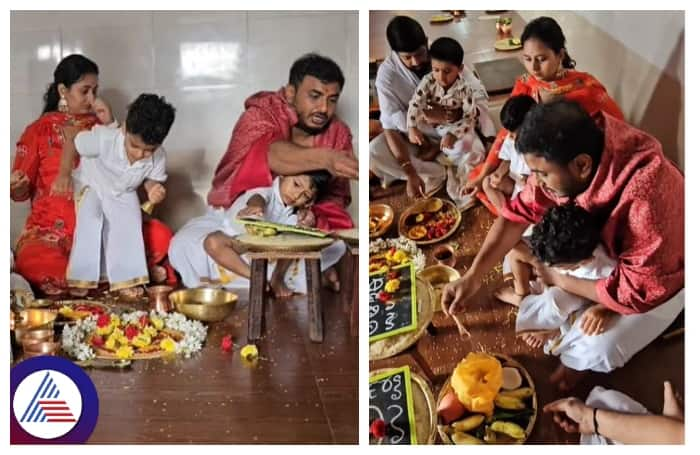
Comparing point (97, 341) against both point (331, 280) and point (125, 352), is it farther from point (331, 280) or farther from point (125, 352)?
point (331, 280)

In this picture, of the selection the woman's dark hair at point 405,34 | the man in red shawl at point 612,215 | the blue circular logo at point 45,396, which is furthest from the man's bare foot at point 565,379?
the blue circular logo at point 45,396

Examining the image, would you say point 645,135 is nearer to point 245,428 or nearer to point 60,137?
point 245,428

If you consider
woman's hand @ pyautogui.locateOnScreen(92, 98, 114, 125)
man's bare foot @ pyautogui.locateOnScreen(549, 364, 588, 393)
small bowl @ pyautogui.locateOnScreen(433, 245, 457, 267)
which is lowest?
man's bare foot @ pyautogui.locateOnScreen(549, 364, 588, 393)

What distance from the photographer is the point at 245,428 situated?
1915mm

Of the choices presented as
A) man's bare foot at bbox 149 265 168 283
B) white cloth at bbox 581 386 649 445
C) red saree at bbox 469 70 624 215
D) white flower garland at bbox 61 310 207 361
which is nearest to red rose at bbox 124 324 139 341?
white flower garland at bbox 61 310 207 361

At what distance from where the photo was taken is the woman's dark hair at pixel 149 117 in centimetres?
201

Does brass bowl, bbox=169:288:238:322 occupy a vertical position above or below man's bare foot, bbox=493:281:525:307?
below

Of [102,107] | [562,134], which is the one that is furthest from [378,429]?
[102,107]

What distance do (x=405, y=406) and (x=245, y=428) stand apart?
1.15 ft

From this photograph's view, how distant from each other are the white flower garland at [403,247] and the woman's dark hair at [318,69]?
14.7 inches

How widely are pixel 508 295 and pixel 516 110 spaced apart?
0.41 metres

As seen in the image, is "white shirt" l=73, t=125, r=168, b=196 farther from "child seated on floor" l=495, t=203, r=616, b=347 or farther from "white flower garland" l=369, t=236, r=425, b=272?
"child seated on floor" l=495, t=203, r=616, b=347

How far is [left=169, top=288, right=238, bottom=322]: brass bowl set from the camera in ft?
6.59

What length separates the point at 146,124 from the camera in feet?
6.60
